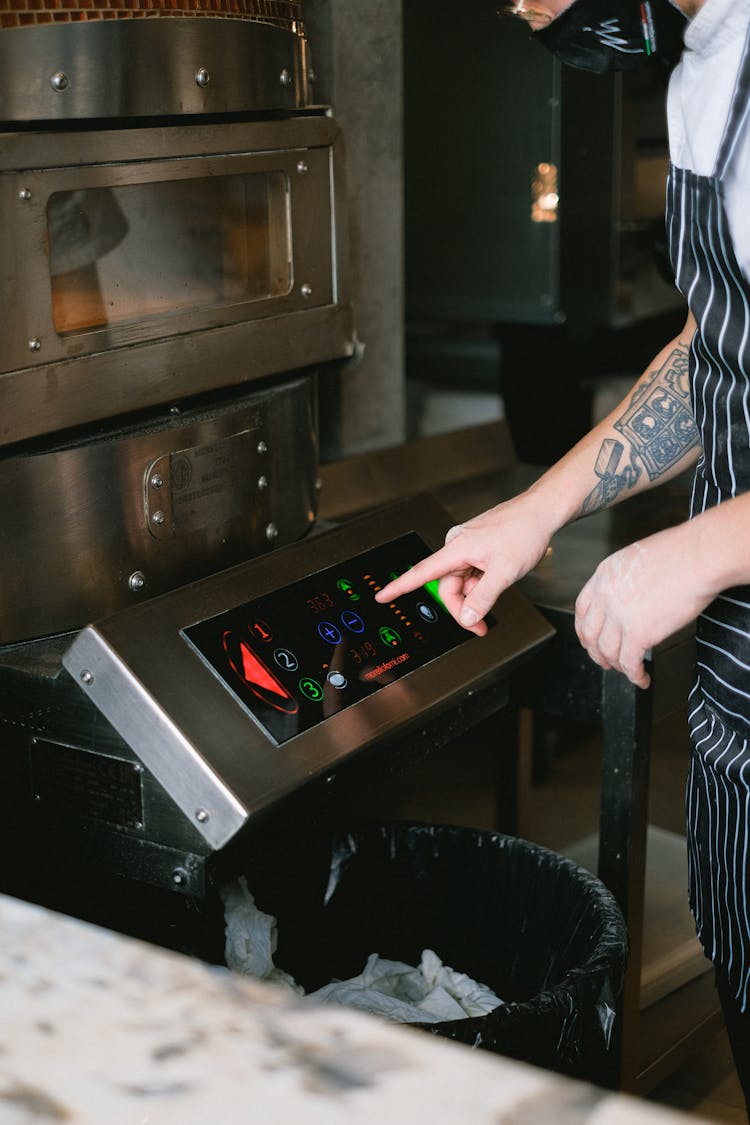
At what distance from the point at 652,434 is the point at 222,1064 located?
0.91m

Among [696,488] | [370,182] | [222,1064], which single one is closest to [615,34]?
[696,488]

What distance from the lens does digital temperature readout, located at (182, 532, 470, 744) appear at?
A: 4.04ft

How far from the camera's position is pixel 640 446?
133 cm

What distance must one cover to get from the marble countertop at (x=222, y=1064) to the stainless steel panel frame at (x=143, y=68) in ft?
2.63

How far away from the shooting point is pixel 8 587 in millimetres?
1246

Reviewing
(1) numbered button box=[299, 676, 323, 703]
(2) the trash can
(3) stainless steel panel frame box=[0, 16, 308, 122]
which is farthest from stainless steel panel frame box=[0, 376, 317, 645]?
(2) the trash can

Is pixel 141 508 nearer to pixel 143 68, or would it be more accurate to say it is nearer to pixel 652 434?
pixel 143 68

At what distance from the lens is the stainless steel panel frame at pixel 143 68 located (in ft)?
3.76

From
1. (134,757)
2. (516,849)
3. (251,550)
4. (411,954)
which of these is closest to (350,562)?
(251,550)

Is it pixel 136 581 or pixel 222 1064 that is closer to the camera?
pixel 222 1064

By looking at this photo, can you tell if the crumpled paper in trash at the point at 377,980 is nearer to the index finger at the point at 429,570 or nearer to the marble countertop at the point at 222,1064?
the index finger at the point at 429,570

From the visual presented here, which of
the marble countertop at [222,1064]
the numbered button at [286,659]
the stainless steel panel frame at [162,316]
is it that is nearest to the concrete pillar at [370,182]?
the stainless steel panel frame at [162,316]

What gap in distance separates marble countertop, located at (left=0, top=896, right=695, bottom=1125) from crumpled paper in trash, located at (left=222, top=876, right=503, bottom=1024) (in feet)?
2.66

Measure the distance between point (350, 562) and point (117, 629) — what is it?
336 mm
